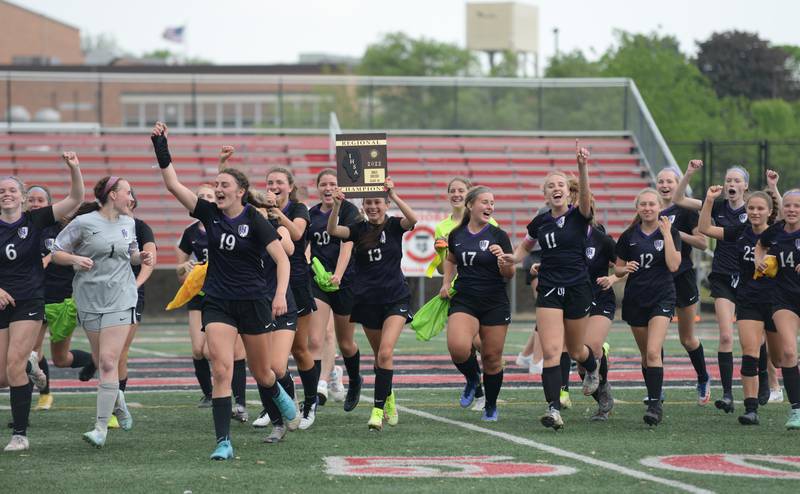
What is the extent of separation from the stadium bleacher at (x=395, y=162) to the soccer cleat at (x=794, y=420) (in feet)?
54.2

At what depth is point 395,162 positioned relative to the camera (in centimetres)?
2973

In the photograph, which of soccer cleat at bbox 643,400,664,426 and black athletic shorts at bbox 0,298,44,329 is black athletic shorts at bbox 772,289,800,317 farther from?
black athletic shorts at bbox 0,298,44,329

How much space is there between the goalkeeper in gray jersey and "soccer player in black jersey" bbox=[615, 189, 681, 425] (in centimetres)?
406

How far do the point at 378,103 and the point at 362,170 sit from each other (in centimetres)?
1978

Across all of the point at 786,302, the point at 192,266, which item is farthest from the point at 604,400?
the point at 192,266

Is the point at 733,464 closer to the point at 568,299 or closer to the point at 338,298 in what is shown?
the point at 568,299

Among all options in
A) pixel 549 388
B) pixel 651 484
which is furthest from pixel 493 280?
pixel 651 484

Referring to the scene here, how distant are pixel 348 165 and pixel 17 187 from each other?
8.30ft

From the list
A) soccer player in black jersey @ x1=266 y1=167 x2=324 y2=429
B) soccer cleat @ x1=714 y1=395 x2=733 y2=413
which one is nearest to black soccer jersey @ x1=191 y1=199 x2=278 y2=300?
soccer player in black jersey @ x1=266 y1=167 x2=324 y2=429

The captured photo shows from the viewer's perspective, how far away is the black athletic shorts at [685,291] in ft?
38.9

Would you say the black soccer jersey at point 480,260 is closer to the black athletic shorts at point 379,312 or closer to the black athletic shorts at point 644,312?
the black athletic shorts at point 379,312

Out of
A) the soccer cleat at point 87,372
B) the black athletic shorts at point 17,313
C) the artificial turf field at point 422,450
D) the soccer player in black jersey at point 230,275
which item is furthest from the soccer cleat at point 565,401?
the black athletic shorts at point 17,313

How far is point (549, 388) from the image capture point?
10.3 m

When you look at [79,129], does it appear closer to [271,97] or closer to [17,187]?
[271,97]
